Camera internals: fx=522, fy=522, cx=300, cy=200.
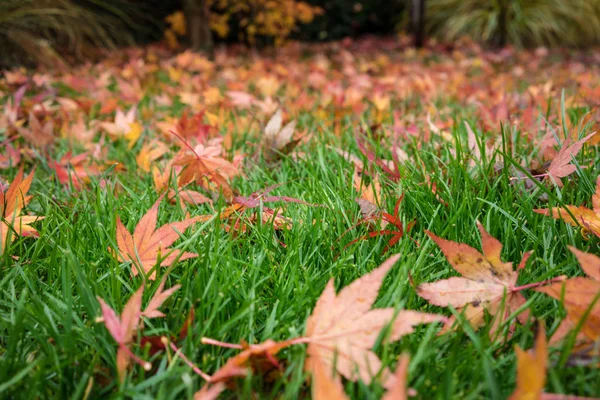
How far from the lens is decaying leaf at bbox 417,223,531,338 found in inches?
28.0

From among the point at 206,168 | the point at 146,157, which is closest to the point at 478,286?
the point at 206,168

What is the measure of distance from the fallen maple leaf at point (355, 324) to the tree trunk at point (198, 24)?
17.7 feet

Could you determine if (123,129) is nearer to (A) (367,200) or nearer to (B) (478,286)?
(A) (367,200)

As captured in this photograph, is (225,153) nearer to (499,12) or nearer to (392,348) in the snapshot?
(392,348)

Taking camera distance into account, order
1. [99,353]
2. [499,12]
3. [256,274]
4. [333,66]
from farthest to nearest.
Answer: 1. [499,12]
2. [333,66]
3. [256,274]
4. [99,353]

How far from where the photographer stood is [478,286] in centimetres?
73

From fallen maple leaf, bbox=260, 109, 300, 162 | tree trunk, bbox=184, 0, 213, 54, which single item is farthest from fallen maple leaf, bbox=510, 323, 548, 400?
tree trunk, bbox=184, 0, 213, 54

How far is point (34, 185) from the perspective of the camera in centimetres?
145

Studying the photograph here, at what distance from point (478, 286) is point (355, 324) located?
214 mm

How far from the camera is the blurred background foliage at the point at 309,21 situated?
5.81 m

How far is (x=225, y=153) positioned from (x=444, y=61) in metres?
4.53

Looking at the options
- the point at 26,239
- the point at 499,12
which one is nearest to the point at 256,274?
the point at 26,239

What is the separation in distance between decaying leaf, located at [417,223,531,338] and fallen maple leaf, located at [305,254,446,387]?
10 centimetres

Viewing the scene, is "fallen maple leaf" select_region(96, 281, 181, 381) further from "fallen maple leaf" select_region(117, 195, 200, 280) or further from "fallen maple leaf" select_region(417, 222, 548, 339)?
"fallen maple leaf" select_region(417, 222, 548, 339)
